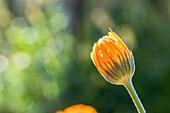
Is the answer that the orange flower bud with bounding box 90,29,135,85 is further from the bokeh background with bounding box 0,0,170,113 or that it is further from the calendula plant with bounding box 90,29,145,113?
the bokeh background with bounding box 0,0,170,113

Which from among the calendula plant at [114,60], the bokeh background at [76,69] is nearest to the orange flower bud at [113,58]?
the calendula plant at [114,60]

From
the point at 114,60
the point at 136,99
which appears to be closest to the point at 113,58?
the point at 114,60

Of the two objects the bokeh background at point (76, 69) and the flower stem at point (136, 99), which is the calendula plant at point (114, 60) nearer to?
the flower stem at point (136, 99)

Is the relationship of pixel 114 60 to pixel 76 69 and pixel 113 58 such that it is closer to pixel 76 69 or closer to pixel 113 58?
pixel 113 58

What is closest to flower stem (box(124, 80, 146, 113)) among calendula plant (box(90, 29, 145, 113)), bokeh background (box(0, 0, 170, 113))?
calendula plant (box(90, 29, 145, 113))

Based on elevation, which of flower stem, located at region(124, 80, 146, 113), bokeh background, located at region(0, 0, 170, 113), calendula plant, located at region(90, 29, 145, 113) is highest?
calendula plant, located at region(90, 29, 145, 113)

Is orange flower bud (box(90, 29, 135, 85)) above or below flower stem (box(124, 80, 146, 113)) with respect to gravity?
above

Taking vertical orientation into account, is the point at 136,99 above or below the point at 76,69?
above

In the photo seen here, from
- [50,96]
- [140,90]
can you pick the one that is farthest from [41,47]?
[140,90]
